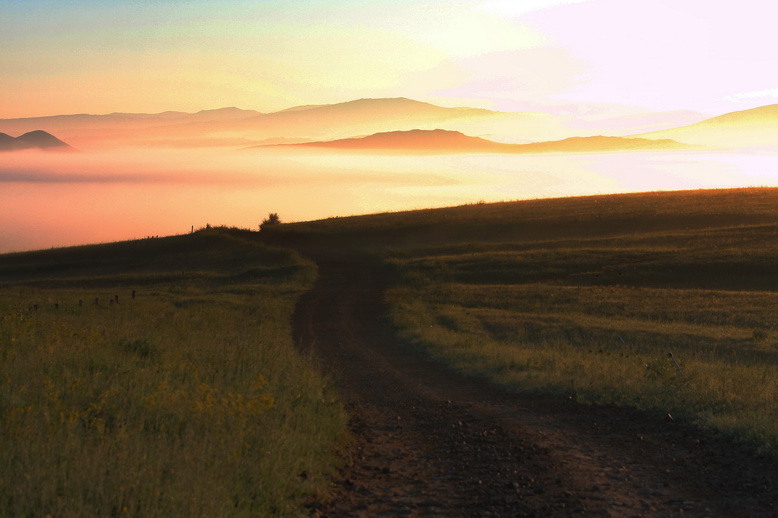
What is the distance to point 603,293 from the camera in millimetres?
31953

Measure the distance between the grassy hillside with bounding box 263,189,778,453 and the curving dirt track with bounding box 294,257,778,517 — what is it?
81 cm

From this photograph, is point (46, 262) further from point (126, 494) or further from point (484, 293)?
point (126, 494)

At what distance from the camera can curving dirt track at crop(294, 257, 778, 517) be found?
7.02m

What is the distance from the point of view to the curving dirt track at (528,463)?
23.0 feet

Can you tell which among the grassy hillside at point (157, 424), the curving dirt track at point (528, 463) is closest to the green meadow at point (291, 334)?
the grassy hillside at point (157, 424)

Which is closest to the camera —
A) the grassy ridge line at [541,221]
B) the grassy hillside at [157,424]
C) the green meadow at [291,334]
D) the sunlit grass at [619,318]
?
the grassy hillside at [157,424]

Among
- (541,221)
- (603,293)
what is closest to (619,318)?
(603,293)

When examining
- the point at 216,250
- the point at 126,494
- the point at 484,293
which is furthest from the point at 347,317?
the point at 216,250

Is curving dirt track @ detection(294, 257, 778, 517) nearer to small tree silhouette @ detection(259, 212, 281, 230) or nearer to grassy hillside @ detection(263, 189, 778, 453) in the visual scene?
grassy hillside @ detection(263, 189, 778, 453)

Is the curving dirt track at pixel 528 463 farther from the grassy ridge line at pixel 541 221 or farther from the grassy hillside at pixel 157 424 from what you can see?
the grassy ridge line at pixel 541 221

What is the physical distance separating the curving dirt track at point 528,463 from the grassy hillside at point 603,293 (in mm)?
812

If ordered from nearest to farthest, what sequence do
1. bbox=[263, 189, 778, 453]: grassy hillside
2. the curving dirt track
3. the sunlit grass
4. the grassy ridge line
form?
the curving dirt track → the sunlit grass → bbox=[263, 189, 778, 453]: grassy hillside → the grassy ridge line

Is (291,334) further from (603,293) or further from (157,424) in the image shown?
(603,293)

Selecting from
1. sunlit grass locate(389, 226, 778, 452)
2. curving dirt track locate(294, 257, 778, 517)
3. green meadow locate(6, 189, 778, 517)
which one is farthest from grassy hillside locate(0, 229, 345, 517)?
sunlit grass locate(389, 226, 778, 452)
